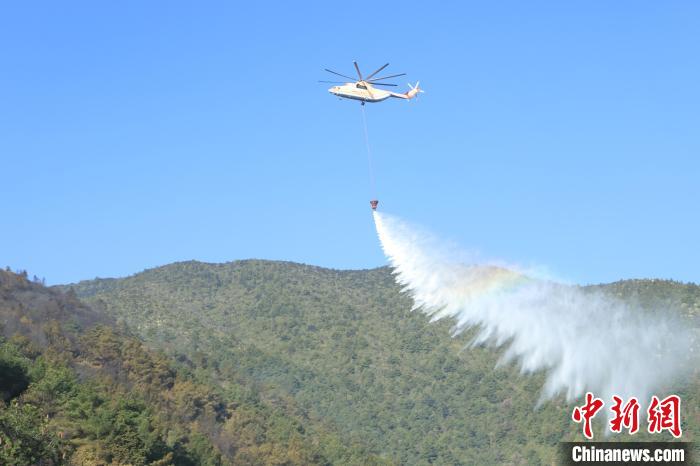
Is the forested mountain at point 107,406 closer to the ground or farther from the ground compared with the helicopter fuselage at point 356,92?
closer to the ground

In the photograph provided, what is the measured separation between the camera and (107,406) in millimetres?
92438

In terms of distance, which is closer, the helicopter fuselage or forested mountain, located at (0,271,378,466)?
forested mountain, located at (0,271,378,466)

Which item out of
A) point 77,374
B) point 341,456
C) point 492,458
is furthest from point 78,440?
point 492,458

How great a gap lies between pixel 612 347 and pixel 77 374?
166ft

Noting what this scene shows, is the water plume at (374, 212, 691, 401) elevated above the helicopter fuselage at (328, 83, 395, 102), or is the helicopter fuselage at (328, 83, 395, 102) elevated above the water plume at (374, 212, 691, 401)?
the helicopter fuselage at (328, 83, 395, 102)

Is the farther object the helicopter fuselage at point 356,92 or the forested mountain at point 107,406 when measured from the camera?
the helicopter fuselage at point 356,92

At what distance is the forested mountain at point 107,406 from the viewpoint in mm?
80769

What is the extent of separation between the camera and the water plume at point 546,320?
9338cm

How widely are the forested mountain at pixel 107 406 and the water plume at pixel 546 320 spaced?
24279 mm

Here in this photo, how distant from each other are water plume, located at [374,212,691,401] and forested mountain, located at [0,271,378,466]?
2428cm

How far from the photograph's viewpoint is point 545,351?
331 ft

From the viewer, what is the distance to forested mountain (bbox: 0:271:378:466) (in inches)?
3180

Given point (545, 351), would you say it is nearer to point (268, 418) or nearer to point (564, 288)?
point (564, 288)

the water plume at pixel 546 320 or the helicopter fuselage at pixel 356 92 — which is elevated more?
the helicopter fuselage at pixel 356 92
